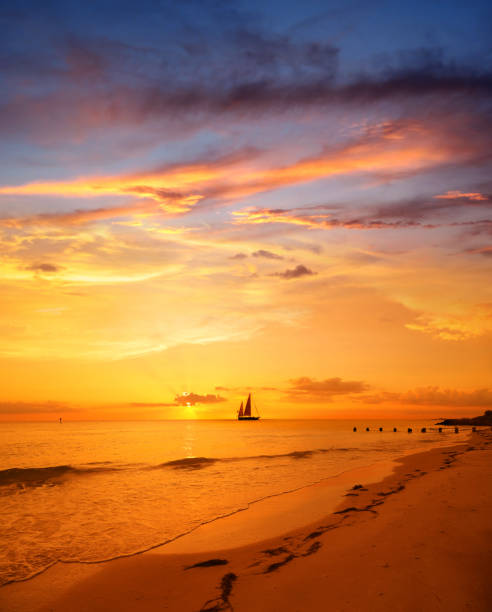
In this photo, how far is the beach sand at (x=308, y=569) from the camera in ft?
26.7

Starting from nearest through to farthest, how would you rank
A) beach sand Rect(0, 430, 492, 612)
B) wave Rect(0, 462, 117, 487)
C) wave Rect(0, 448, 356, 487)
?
beach sand Rect(0, 430, 492, 612) < wave Rect(0, 462, 117, 487) < wave Rect(0, 448, 356, 487)

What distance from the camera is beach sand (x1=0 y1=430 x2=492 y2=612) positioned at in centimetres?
815

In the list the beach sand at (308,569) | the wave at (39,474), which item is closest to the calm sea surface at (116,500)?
the wave at (39,474)

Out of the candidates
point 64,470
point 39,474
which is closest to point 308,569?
point 39,474

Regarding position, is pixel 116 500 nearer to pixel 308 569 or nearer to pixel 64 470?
pixel 308 569

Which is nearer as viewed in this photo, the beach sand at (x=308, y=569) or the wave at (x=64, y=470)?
the beach sand at (x=308, y=569)

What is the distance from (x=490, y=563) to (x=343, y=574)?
301 centimetres

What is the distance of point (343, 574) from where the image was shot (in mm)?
9242

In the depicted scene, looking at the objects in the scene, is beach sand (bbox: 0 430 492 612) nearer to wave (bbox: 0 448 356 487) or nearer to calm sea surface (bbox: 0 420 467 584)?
calm sea surface (bbox: 0 420 467 584)

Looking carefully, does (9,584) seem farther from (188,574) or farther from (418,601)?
(418,601)

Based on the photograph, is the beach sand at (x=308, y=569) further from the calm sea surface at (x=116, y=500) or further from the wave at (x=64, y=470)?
the wave at (x=64, y=470)

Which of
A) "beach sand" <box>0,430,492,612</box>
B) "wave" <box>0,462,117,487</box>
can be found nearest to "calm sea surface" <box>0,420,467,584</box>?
"wave" <box>0,462,117,487</box>

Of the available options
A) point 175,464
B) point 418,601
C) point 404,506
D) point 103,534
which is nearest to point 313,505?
point 404,506

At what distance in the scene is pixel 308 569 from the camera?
985 cm
